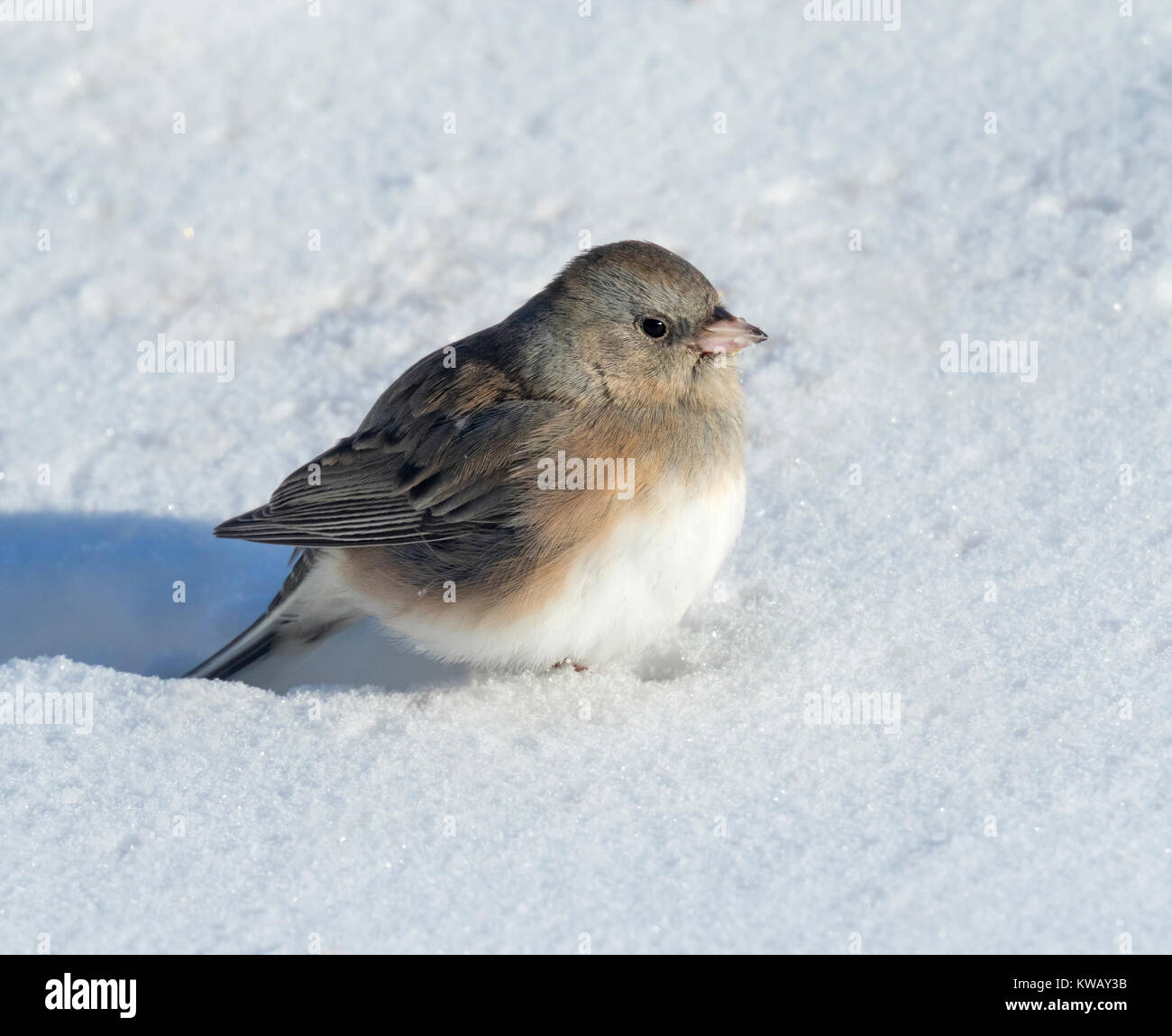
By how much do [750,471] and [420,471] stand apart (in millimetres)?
1210

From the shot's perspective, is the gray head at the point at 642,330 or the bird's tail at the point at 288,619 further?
the bird's tail at the point at 288,619

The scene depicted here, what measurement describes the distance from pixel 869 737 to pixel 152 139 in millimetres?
4390

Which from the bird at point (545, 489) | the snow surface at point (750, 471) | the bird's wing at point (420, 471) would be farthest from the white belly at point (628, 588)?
the bird's wing at point (420, 471)

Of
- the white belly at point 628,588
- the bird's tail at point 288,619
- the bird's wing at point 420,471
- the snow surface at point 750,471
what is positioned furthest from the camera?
the bird's tail at point 288,619

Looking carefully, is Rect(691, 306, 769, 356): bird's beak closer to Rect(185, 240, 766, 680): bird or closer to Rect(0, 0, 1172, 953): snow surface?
Rect(185, 240, 766, 680): bird

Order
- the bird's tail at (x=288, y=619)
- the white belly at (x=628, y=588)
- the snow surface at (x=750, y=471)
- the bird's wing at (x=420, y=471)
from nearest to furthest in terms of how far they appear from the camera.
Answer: the snow surface at (x=750, y=471) → the white belly at (x=628, y=588) → the bird's wing at (x=420, y=471) → the bird's tail at (x=288, y=619)

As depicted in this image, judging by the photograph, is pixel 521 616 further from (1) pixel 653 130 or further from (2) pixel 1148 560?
(1) pixel 653 130

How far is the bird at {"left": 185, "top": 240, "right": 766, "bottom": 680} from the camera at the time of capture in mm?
3145

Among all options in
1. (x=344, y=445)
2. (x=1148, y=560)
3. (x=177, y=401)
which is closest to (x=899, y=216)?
(x=1148, y=560)

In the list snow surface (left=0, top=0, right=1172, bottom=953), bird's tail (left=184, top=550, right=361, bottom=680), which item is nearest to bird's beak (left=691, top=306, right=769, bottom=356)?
snow surface (left=0, top=0, right=1172, bottom=953)

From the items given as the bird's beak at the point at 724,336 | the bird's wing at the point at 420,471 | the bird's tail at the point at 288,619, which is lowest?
the bird's tail at the point at 288,619

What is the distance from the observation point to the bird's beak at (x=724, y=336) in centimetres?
339

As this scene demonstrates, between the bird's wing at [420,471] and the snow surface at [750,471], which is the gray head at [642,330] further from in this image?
the snow surface at [750,471]

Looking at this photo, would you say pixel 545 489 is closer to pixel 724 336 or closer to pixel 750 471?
pixel 724 336
